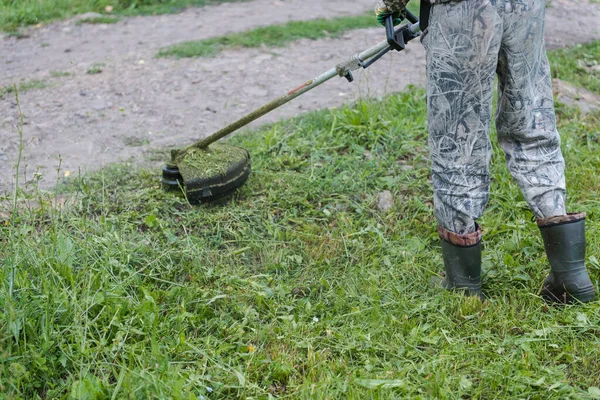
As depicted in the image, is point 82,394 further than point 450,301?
No

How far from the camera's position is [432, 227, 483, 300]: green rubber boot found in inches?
115

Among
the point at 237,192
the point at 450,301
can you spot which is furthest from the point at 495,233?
the point at 237,192

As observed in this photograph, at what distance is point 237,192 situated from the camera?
12.8 feet

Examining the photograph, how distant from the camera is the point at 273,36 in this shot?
675cm

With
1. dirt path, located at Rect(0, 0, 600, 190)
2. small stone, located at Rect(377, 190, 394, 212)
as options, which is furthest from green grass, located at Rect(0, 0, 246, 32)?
small stone, located at Rect(377, 190, 394, 212)

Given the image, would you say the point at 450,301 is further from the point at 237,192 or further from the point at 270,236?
the point at 237,192

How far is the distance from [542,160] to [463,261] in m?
0.56

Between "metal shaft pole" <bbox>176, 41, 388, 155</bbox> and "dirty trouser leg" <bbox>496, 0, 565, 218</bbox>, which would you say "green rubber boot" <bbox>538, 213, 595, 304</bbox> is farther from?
"metal shaft pole" <bbox>176, 41, 388, 155</bbox>

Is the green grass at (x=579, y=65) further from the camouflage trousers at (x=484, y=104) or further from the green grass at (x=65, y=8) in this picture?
the green grass at (x=65, y=8)

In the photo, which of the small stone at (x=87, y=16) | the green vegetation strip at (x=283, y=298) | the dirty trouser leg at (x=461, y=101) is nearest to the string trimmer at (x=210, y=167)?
the green vegetation strip at (x=283, y=298)

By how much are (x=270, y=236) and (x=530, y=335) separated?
144cm

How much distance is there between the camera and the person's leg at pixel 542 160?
2.74 m

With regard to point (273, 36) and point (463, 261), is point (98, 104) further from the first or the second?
point (463, 261)

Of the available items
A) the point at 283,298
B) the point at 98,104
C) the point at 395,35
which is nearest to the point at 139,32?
the point at 98,104
